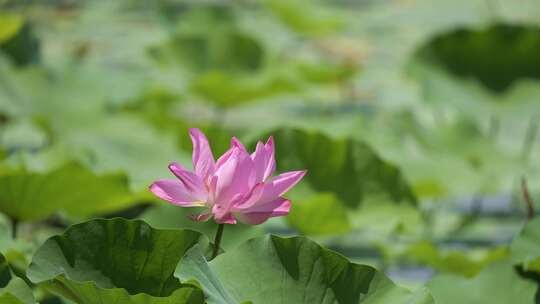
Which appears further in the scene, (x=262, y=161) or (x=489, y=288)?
(x=489, y=288)

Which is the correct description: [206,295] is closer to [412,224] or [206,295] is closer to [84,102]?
[412,224]

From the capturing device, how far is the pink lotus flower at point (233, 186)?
37.5 inches

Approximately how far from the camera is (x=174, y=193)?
3.18ft

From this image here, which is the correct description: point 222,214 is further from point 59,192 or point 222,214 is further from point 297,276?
point 59,192

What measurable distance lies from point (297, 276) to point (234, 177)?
11 cm

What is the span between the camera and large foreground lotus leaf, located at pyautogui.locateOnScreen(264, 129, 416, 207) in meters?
1.61

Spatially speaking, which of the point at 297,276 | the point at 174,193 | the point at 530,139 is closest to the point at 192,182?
the point at 174,193

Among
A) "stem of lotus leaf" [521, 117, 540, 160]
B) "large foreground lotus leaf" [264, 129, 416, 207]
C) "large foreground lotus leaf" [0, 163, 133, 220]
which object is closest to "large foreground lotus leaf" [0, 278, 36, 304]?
"large foreground lotus leaf" [0, 163, 133, 220]

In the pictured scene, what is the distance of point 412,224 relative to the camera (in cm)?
161

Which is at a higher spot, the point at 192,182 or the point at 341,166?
the point at 192,182

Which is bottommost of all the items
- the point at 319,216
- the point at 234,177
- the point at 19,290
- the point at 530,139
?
the point at 530,139

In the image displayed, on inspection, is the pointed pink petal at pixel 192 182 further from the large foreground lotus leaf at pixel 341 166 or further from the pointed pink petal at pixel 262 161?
the large foreground lotus leaf at pixel 341 166

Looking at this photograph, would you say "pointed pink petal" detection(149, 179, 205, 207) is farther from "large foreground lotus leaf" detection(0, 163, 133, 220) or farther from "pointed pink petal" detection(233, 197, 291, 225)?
"large foreground lotus leaf" detection(0, 163, 133, 220)

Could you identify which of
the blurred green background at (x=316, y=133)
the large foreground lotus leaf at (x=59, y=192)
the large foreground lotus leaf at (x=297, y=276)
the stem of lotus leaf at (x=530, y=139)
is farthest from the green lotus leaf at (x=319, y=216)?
the stem of lotus leaf at (x=530, y=139)
